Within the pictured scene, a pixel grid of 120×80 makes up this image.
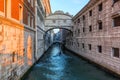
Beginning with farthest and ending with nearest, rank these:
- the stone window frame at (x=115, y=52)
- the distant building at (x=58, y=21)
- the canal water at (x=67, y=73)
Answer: the distant building at (x=58, y=21) → the canal water at (x=67, y=73) → the stone window frame at (x=115, y=52)

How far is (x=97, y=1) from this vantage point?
55.4ft

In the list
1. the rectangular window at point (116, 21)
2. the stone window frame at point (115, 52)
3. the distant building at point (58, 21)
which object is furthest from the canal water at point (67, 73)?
the distant building at point (58, 21)

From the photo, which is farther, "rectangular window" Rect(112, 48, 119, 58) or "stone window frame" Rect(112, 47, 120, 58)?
"rectangular window" Rect(112, 48, 119, 58)

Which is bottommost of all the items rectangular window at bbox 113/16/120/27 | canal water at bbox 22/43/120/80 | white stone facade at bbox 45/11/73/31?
canal water at bbox 22/43/120/80

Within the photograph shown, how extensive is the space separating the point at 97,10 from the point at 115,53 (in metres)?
5.88

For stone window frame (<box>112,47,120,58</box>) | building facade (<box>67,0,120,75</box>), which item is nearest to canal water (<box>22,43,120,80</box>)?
building facade (<box>67,0,120,75</box>)

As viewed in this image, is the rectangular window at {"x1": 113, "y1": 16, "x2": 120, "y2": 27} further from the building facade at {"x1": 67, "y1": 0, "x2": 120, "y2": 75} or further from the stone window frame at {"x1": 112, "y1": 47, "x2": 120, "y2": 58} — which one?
the stone window frame at {"x1": 112, "y1": 47, "x2": 120, "y2": 58}

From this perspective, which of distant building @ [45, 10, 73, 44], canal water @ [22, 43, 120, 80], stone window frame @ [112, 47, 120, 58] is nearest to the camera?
stone window frame @ [112, 47, 120, 58]

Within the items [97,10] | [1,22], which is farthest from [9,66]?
[97,10]

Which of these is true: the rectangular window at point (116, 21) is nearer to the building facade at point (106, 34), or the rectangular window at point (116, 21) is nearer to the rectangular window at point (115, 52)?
the building facade at point (106, 34)

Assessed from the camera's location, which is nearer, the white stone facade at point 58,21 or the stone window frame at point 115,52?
the stone window frame at point 115,52

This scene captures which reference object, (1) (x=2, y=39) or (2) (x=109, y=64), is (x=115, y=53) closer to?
(2) (x=109, y=64)

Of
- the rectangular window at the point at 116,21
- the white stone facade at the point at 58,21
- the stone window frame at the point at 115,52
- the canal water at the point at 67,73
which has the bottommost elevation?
the canal water at the point at 67,73

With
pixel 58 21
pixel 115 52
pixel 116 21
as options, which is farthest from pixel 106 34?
pixel 58 21
